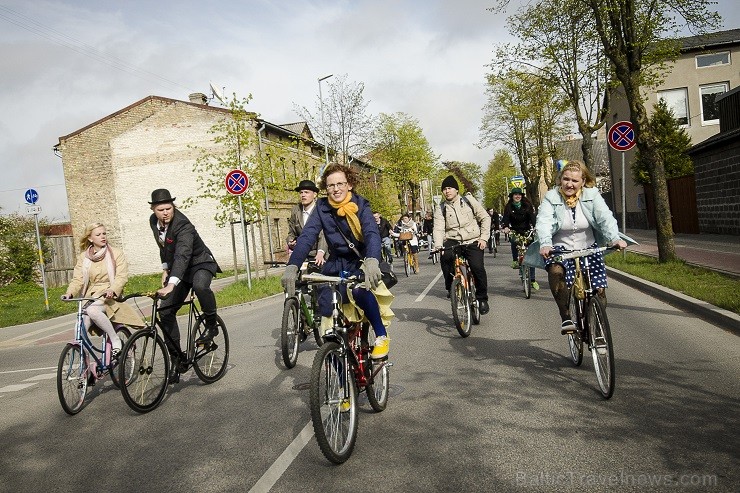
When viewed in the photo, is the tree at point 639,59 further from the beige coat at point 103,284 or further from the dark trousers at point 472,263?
the beige coat at point 103,284

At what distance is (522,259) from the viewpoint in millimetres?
11633

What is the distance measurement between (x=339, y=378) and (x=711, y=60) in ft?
126

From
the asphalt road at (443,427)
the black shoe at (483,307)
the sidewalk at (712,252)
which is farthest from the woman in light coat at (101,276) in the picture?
the sidewalk at (712,252)

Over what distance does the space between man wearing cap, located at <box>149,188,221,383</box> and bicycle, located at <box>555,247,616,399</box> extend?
3395 millimetres

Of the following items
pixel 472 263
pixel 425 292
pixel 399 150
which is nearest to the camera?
pixel 472 263

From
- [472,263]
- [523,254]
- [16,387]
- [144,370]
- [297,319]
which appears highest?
[472,263]

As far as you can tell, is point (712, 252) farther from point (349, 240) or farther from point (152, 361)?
point (152, 361)

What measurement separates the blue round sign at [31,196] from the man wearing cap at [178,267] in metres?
12.8

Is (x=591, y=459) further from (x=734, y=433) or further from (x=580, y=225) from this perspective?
(x=580, y=225)

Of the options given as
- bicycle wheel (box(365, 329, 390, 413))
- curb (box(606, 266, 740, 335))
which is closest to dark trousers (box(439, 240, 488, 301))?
curb (box(606, 266, 740, 335))

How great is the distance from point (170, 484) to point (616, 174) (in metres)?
41.1

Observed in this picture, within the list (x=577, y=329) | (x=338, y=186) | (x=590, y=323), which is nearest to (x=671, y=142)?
(x=577, y=329)

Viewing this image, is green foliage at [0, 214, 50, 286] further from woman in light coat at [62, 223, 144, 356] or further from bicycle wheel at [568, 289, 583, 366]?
bicycle wheel at [568, 289, 583, 366]

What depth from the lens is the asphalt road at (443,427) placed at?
11.3 ft
